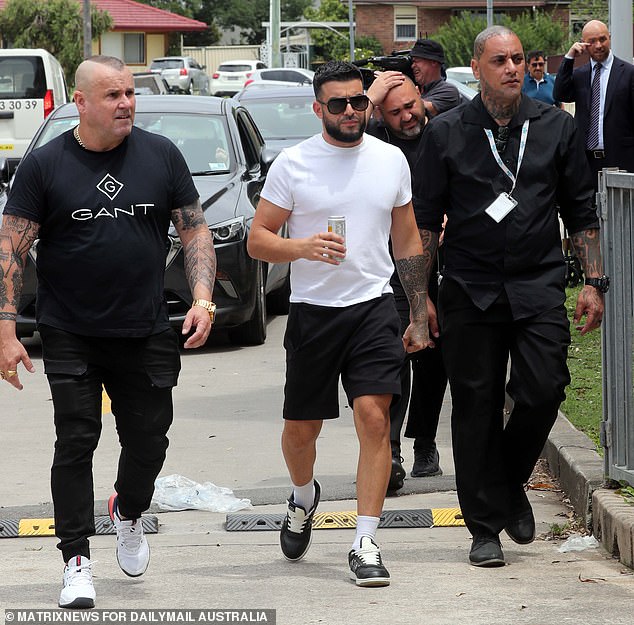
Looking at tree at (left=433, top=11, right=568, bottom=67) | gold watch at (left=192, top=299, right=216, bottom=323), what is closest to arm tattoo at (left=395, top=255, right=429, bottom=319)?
gold watch at (left=192, top=299, right=216, bottom=323)

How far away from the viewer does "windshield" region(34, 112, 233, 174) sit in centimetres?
1157

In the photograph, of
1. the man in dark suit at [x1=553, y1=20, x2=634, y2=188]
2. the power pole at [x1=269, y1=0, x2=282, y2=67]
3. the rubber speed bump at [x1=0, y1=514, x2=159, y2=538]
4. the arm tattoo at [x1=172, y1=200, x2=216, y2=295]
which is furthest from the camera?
the power pole at [x1=269, y1=0, x2=282, y2=67]

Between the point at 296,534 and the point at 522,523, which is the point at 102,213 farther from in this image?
the point at 522,523

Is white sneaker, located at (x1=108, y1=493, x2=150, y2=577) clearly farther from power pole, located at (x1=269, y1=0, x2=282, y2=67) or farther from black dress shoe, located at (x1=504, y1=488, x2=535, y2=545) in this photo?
power pole, located at (x1=269, y1=0, x2=282, y2=67)

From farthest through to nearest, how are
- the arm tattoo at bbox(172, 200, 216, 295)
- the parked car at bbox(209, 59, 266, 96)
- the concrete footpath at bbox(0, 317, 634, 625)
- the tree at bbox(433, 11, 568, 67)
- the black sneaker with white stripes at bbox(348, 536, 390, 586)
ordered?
the parked car at bbox(209, 59, 266, 96) < the tree at bbox(433, 11, 568, 67) < the arm tattoo at bbox(172, 200, 216, 295) < the black sneaker with white stripes at bbox(348, 536, 390, 586) < the concrete footpath at bbox(0, 317, 634, 625)

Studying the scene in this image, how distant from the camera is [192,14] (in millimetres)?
99625

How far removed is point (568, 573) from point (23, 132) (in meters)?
20.6

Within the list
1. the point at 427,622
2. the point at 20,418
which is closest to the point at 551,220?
the point at 427,622

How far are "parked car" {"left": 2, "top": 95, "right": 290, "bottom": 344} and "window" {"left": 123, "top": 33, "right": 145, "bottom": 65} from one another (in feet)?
213

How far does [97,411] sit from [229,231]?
5424 millimetres

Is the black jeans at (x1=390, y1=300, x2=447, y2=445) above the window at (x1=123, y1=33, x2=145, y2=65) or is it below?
below

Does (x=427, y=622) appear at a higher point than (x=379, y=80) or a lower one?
lower

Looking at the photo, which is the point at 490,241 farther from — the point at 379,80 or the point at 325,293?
the point at 379,80

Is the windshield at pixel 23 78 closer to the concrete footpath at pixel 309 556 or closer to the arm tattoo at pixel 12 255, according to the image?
the concrete footpath at pixel 309 556
